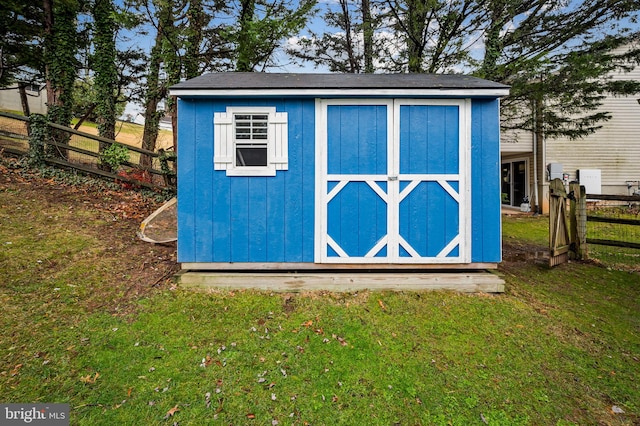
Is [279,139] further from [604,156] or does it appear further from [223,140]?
[604,156]

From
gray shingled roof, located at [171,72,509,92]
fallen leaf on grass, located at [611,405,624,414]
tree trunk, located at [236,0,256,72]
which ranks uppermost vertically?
tree trunk, located at [236,0,256,72]

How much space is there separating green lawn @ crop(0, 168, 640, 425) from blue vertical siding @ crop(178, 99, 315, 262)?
0.74m

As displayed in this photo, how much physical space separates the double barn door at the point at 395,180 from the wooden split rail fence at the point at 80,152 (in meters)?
5.22

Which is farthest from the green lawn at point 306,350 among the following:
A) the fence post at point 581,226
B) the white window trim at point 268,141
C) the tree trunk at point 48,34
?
the tree trunk at point 48,34

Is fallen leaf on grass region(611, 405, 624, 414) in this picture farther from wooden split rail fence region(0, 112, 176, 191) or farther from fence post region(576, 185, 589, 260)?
wooden split rail fence region(0, 112, 176, 191)

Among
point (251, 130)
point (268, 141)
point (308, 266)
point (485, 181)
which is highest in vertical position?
point (251, 130)

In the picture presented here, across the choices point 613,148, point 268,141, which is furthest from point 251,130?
point 613,148

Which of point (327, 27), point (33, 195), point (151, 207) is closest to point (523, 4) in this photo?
point (327, 27)

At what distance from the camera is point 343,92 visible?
4.13m

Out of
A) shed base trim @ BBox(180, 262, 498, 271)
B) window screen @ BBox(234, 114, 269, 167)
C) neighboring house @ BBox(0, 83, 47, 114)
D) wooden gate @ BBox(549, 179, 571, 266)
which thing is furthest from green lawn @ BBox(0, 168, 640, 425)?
neighboring house @ BBox(0, 83, 47, 114)

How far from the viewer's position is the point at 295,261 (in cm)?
431

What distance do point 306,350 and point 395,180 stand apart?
8.50 ft

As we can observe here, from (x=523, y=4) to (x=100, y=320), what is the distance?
10.5 m

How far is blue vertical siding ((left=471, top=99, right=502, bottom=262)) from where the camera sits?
4.24 metres
